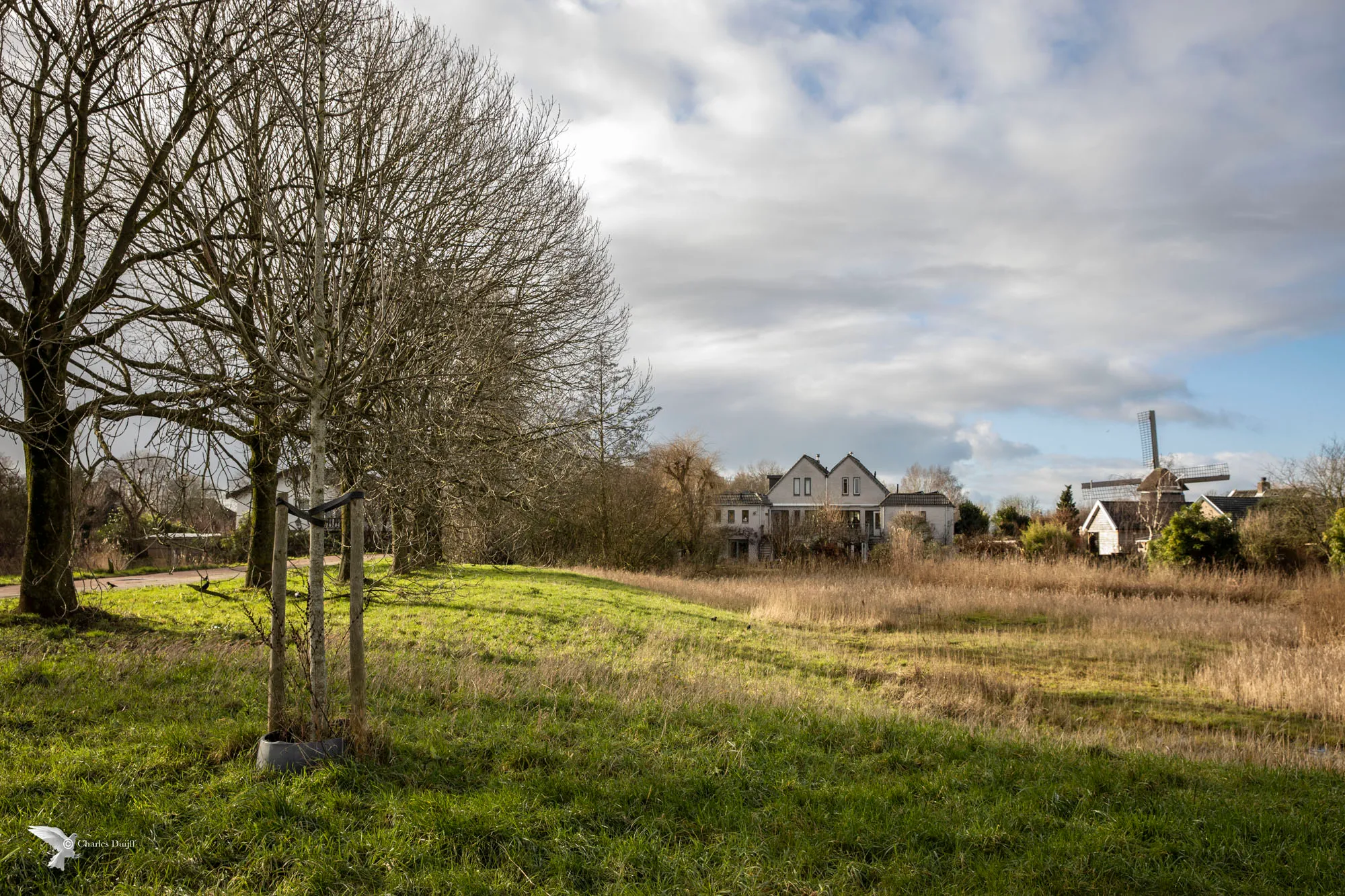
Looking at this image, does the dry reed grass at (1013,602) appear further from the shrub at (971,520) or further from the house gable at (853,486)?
the shrub at (971,520)

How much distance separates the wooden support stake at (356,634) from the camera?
214 inches

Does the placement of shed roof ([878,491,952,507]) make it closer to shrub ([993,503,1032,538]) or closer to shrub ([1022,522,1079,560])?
shrub ([993,503,1032,538])

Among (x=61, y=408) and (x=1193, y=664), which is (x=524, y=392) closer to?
(x=61, y=408)

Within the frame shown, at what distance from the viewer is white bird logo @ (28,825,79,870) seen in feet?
13.2

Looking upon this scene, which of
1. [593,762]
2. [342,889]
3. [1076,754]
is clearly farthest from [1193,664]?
[342,889]

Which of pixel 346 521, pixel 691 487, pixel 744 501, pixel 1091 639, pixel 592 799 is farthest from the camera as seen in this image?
pixel 744 501

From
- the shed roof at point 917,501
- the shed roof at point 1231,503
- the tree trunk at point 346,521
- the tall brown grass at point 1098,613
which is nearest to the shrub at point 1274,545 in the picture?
the tall brown grass at point 1098,613

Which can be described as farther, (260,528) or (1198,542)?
(1198,542)

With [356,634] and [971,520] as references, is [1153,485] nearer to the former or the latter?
[971,520]

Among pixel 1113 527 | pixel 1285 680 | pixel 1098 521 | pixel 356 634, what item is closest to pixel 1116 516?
pixel 1113 527

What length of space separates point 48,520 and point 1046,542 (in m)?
33.3

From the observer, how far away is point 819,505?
52.3m

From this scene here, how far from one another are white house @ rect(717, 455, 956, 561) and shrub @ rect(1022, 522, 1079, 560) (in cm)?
1227

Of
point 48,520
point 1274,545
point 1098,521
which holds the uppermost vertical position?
point 48,520
